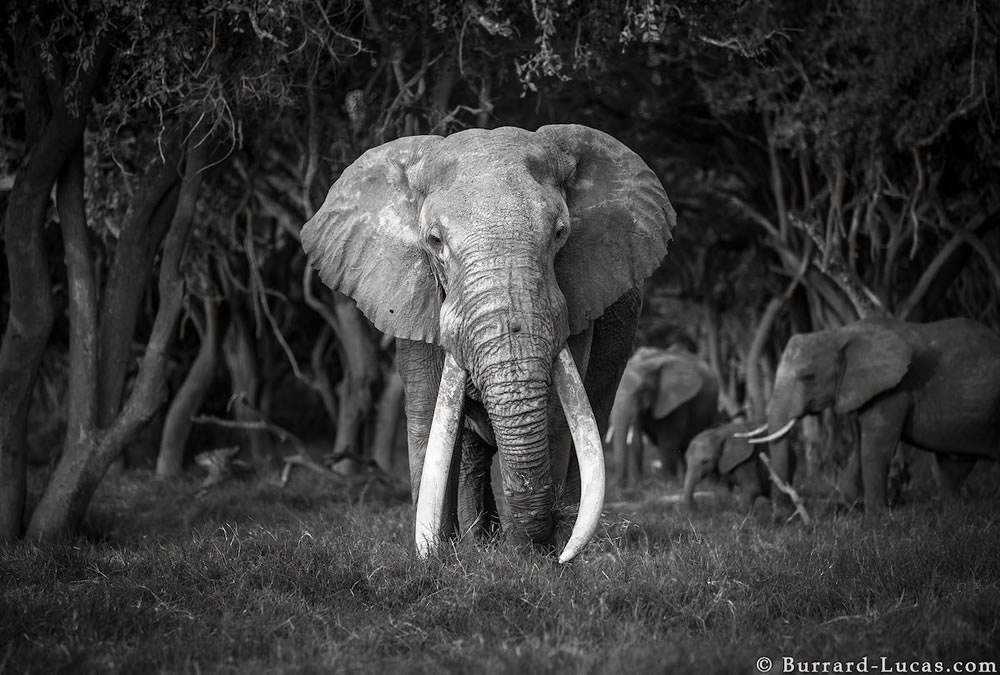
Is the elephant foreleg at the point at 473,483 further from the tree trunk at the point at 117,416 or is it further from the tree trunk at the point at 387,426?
the tree trunk at the point at 387,426

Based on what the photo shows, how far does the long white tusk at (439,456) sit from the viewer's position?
582cm

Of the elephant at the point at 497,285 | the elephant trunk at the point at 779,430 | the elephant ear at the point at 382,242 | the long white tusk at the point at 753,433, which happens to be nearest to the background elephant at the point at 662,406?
the long white tusk at the point at 753,433

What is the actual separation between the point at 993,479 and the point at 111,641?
9.99 metres

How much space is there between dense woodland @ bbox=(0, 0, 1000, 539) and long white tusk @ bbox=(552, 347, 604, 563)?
2.98m

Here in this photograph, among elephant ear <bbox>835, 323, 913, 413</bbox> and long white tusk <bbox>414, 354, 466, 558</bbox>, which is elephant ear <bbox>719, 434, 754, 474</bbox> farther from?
long white tusk <bbox>414, 354, 466, 558</bbox>

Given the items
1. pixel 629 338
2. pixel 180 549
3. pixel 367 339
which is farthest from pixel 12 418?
pixel 367 339

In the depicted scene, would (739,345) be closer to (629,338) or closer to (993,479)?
(993,479)

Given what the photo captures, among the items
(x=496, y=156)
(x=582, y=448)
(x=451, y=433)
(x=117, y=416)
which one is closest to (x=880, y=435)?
(x=582, y=448)

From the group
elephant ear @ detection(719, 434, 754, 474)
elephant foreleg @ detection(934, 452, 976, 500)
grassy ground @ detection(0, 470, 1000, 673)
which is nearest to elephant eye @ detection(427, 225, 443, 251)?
grassy ground @ detection(0, 470, 1000, 673)

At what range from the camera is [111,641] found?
183 inches

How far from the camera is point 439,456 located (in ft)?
19.2

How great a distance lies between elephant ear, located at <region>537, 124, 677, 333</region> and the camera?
6.29 metres

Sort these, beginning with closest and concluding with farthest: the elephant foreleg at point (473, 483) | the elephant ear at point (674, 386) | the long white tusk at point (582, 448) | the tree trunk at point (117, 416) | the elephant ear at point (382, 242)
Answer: the long white tusk at point (582, 448), the elephant ear at point (382, 242), the elephant foreleg at point (473, 483), the tree trunk at point (117, 416), the elephant ear at point (674, 386)

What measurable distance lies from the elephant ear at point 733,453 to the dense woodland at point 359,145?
8.16 ft
